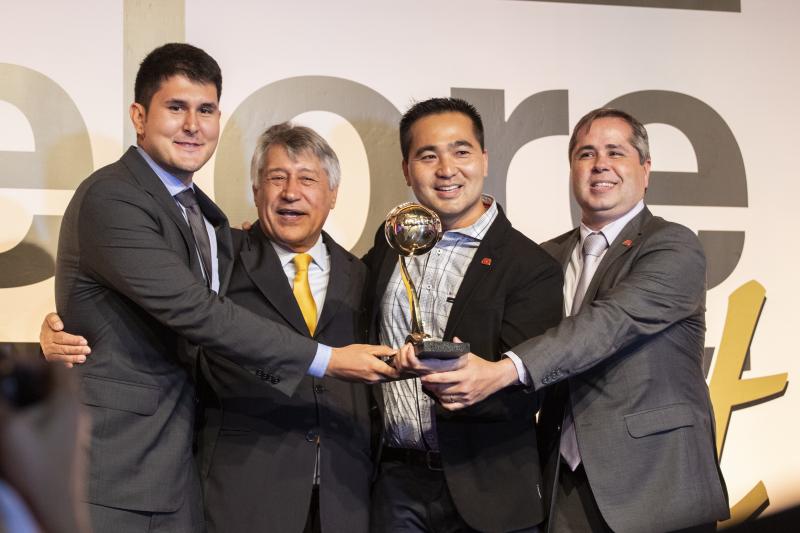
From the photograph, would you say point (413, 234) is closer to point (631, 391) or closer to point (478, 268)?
point (478, 268)

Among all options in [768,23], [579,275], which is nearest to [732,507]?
[579,275]

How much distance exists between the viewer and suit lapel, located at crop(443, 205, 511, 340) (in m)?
2.68

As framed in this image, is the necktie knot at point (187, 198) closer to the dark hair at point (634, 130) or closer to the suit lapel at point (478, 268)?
the suit lapel at point (478, 268)

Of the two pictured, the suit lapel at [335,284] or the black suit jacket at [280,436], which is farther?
the suit lapel at [335,284]

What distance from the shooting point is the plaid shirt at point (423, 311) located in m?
2.74

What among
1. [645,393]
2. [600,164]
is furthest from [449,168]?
[645,393]

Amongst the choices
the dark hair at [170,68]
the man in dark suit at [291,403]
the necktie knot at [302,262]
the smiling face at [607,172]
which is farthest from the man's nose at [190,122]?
the smiling face at [607,172]

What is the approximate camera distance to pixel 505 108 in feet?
13.2

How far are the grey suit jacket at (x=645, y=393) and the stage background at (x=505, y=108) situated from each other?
48.5 inches

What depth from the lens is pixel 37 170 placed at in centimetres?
366

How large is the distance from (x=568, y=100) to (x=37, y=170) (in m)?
2.34

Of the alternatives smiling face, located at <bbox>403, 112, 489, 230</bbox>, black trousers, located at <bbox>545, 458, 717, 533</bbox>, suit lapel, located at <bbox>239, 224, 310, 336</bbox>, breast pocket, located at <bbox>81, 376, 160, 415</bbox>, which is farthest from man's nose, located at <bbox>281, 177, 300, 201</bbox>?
black trousers, located at <bbox>545, 458, 717, 533</bbox>

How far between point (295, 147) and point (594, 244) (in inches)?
43.0

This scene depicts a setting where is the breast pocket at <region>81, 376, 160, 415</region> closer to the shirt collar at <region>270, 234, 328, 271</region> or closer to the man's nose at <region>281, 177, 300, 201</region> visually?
the shirt collar at <region>270, 234, 328, 271</region>
